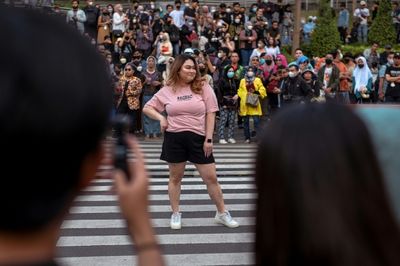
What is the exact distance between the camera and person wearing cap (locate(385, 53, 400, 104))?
53.0 ft

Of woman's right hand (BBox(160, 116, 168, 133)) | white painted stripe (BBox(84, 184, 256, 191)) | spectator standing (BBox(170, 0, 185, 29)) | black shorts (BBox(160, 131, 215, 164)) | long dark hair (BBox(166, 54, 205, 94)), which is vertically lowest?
white painted stripe (BBox(84, 184, 256, 191))

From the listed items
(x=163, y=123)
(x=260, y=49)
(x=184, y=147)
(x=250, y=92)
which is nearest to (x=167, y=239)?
(x=184, y=147)

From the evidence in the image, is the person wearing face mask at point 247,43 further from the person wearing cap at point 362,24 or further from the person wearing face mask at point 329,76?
the person wearing cap at point 362,24

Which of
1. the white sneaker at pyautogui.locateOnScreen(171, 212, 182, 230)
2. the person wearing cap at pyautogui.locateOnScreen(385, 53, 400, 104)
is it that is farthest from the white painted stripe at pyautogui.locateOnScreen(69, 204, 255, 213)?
the person wearing cap at pyautogui.locateOnScreen(385, 53, 400, 104)

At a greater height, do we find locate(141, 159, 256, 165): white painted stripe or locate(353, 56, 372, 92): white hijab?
locate(353, 56, 372, 92): white hijab

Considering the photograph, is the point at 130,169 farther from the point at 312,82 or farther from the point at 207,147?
the point at 312,82

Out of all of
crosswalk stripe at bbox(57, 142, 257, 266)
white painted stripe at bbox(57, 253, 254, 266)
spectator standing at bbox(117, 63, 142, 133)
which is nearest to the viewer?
white painted stripe at bbox(57, 253, 254, 266)

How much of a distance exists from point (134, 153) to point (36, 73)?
15.9 inches

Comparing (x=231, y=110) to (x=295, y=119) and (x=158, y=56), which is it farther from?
(x=295, y=119)

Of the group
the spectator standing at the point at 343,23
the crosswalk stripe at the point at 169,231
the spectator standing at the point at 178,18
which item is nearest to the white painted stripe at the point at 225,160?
the crosswalk stripe at the point at 169,231

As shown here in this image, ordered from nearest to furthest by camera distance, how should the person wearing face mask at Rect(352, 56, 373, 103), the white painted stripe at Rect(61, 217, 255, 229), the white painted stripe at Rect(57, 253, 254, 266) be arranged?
the white painted stripe at Rect(57, 253, 254, 266) < the white painted stripe at Rect(61, 217, 255, 229) < the person wearing face mask at Rect(352, 56, 373, 103)

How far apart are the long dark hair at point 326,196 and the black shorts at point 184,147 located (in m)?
5.30

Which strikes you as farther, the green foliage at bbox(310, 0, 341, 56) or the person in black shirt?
the green foliage at bbox(310, 0, 341, 56)

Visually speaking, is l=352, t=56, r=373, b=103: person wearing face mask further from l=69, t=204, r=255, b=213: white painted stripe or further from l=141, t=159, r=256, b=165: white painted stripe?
l=69, t=204, r=255, b=213: white painted stripe
